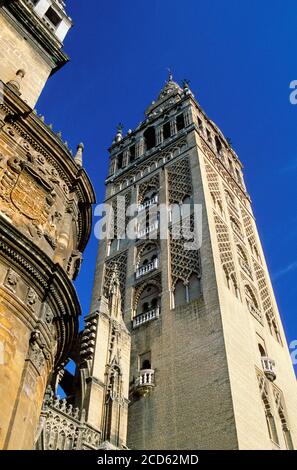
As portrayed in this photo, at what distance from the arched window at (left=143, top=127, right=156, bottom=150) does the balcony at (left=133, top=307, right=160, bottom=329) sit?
14121mm

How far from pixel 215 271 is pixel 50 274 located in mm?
10930

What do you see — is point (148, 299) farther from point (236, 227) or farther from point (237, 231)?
point (236, 227)

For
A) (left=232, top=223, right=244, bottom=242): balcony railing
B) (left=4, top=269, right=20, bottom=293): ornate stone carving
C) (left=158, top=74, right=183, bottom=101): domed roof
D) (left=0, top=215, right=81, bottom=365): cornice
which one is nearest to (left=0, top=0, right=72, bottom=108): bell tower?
(left=0, top=215, right=81, bottom=365): cornice

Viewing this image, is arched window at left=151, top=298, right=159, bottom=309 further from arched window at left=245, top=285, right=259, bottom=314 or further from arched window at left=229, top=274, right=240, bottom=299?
arched window at left=245, top=285, right=259, bottom=314

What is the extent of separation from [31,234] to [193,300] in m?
10.4

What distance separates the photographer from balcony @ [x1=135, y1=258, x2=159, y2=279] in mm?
21953

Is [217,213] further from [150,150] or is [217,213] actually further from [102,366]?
[102,366]

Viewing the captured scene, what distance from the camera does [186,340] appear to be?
58.1ft

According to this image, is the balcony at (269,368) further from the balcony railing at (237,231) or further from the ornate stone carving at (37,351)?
the ornate stone carving at (37,351)

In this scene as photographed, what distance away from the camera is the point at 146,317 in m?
20.1

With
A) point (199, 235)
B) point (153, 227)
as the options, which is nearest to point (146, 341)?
point (199, 235)

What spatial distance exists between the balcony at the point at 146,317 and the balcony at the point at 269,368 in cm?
434

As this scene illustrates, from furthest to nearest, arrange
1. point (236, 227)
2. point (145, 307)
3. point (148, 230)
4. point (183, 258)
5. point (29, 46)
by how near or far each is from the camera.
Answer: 1. point (236, 227)
2. point (148, 230)
3. point (183, 258)
4. point (145, 307)
5. point (29, 46)

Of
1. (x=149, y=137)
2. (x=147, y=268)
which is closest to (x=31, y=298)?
(x=147, y=268)
